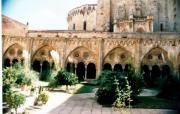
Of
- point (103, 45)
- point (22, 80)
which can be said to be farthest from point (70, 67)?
point (22, 80)

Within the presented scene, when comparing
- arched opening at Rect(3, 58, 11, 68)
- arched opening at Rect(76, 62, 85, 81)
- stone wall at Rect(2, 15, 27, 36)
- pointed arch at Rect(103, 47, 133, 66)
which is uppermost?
stone wall at Rect(2, 15, 27, 36)

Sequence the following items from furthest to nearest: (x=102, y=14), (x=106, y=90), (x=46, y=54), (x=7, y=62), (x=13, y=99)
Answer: (x=102, y=14), (x=7, y=62), (x=46, y=54), (x=106, y=90), (x=13, y=99)

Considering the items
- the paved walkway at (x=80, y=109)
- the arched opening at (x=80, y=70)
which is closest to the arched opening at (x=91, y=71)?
the arched opening at (x=80, y=70)

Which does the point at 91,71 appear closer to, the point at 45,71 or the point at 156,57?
the point at 45,71

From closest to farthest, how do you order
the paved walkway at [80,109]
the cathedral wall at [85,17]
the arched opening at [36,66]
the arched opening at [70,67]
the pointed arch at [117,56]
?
the paved walkway at [80,109], the pointed arch at [117,56], the arched opening at [70,67], the arched opening at [36,66], the cathedral wall at [85,17]

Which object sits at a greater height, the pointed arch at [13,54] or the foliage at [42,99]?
the pointed arch at [13,54]

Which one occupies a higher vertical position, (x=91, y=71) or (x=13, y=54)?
(x=13, y=54)

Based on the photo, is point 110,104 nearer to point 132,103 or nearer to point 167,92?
point 132,103

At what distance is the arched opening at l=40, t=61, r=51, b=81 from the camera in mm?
24391

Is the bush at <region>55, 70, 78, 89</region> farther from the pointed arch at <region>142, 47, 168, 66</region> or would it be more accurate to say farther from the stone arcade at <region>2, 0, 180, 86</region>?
the pointed arch at <region>142, 47, 168, 66</region>

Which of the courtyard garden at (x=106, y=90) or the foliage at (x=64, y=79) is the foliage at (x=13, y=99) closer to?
the courtyard garden at (x=106, y=90)

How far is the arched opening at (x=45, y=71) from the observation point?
24.4 m

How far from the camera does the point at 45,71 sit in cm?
2506

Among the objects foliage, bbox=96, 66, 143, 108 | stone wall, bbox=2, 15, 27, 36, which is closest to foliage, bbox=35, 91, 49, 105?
foliage, bbox=96, 66, 143, 108
